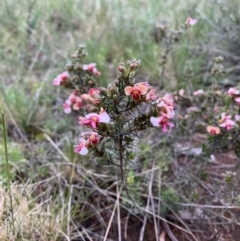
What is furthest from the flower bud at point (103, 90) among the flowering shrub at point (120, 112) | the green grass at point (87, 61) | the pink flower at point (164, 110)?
the green grass at point (87, 61)

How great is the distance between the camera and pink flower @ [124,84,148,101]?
1120mm

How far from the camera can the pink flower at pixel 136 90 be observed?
44.1 inches

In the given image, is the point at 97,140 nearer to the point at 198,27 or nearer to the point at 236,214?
the point at 236,214

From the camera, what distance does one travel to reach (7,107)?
219 centimetres

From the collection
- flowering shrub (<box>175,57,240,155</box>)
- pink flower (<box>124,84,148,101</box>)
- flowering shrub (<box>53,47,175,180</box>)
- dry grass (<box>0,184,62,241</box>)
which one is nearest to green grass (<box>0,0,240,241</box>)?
dry grass (<box>0,184,62,241</box>)

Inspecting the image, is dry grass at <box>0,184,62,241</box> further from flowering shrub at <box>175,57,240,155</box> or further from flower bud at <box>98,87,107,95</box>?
flowering shrub at <box>175,57,240,155</box>

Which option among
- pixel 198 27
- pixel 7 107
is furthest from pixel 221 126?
pixel 198 27

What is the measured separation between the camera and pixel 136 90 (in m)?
1.12

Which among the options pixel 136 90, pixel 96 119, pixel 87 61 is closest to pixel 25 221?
pixel 96 119

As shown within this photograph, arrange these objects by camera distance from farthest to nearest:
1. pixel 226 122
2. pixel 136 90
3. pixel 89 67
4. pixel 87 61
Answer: pixel 87 61, pixel 89 67, pixel 226 122, pixel 136 90

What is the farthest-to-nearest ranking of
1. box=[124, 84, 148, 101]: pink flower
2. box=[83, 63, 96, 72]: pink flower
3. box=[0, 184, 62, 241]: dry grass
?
box=[83, 63, 96, 72]: pink flower, box=[0, 184, 62, 241]: dry grass, box=[124, 84, 148, 101]: pink flower

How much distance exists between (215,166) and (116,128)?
2.68 ft

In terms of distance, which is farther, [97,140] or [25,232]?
[25,232]

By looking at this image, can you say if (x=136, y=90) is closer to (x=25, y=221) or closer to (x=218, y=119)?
(x=218, y=119)
